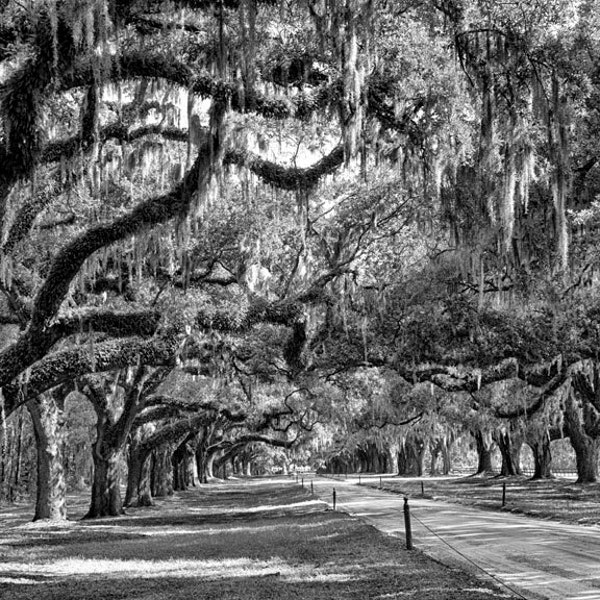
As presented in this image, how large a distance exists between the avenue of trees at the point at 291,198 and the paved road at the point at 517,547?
4.38m

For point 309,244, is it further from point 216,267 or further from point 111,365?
point 111,365

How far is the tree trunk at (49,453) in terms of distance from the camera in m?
24.5

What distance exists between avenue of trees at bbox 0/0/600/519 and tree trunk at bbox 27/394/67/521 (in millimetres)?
95

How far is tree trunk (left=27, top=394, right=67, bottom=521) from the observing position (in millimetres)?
24508

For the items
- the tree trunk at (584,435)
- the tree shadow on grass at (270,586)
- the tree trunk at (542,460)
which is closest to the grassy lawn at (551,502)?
the tree trunk at (584,435)

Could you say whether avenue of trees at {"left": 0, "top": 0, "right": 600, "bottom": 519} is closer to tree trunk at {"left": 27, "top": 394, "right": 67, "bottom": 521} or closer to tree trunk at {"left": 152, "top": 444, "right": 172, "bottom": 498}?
tree trunk at {"left": 27, "top": 394, "right": 67, "bottom": 521}

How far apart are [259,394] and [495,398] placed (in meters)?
10.8

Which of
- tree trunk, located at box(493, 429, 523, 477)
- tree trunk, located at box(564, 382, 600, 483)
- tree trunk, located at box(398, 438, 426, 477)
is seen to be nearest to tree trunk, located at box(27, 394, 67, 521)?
tree trunk, located at box(564, 382, 600, 483)

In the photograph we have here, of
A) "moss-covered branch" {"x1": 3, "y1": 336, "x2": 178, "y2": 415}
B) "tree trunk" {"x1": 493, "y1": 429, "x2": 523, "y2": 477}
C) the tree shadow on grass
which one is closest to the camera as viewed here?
the tree shadow on grass

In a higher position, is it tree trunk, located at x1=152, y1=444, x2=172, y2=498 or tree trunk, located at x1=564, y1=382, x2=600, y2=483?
tree trunk, located at x1=564, y1=382, x2=600, y2=483

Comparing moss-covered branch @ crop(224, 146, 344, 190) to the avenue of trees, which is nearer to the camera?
the avenue of trees

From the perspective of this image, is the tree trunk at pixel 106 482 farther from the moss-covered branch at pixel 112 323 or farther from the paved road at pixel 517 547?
the moss-covered branch at pixel 112 323

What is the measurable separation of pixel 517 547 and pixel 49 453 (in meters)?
16.4

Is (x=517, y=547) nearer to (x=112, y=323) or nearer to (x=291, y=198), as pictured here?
(x=112, y=323)
